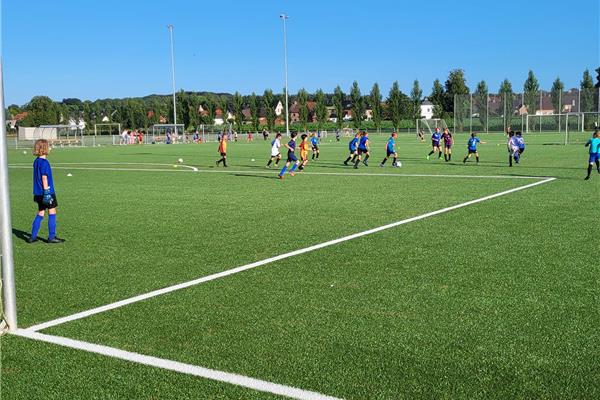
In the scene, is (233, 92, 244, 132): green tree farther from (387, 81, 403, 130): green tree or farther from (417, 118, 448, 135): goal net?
(417, 118, 448, 135): goal net

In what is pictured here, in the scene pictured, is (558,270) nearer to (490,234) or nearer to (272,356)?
(490,234)

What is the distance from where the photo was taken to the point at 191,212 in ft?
42.7

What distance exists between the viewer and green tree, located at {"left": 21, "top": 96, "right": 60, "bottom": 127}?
10669cm

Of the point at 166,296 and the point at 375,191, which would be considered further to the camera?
the point at 375,191

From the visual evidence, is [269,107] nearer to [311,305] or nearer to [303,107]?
[303,107]

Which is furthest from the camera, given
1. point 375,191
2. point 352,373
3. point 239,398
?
point 375,191

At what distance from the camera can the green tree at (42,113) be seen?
4200 inches

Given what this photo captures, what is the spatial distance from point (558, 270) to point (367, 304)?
107 inches

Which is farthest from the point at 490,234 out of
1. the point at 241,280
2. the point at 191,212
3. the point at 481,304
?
the point at 191,212

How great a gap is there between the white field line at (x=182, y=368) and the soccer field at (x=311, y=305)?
0.05ft

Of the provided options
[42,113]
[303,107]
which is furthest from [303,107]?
[42,113]

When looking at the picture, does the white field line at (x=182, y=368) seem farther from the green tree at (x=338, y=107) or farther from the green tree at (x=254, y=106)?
the green tree at (x=254, y=106)

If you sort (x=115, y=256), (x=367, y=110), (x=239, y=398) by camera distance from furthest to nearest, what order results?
1. (x=367, y=110)
2. (x=115, y=256)
3. (x=239, y=398)

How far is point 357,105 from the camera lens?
343ft
